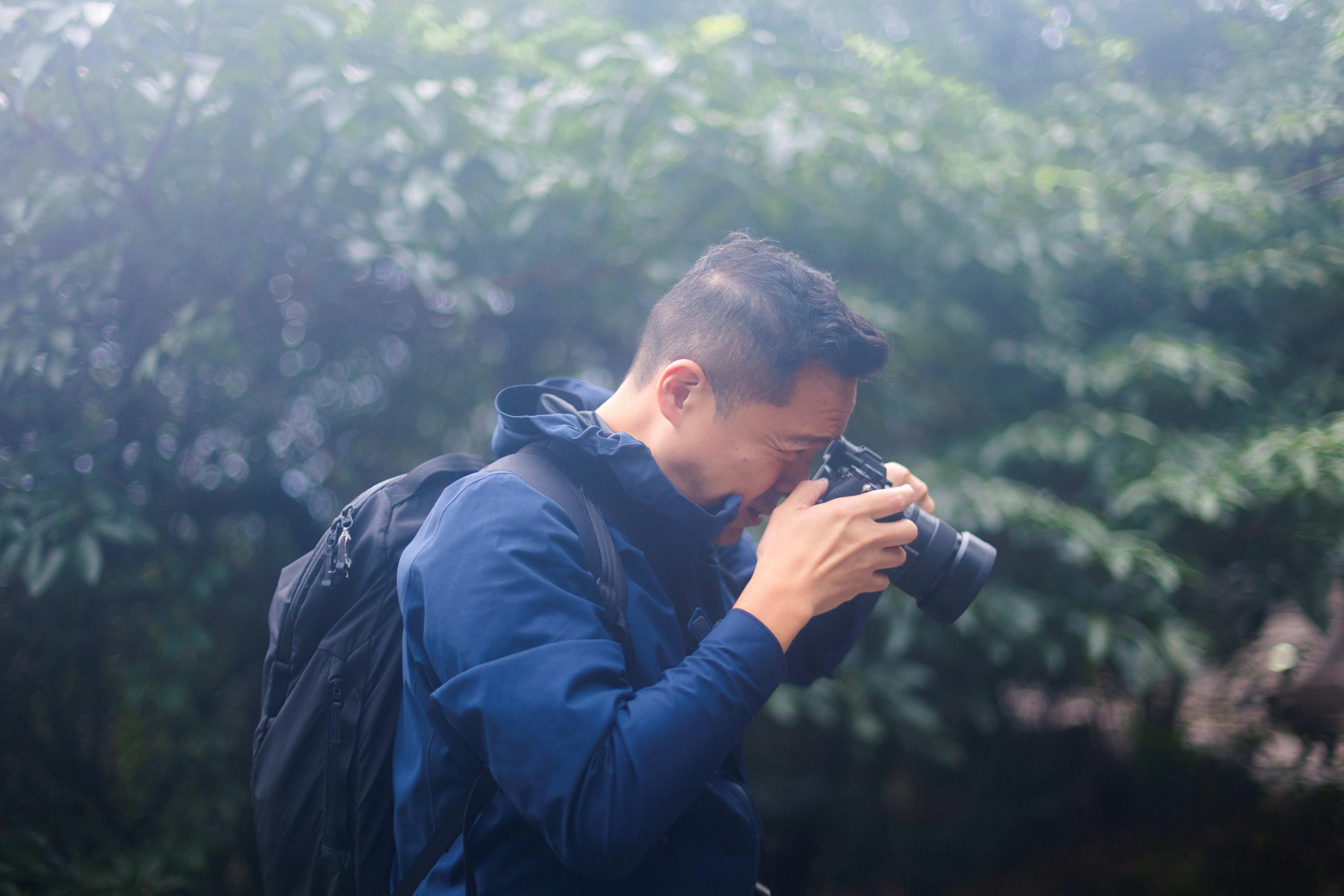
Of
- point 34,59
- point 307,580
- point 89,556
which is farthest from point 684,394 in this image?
point 34,59

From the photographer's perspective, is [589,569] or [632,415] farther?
[632,415]

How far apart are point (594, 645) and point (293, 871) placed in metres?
0.70

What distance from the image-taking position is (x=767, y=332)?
121 centimetres

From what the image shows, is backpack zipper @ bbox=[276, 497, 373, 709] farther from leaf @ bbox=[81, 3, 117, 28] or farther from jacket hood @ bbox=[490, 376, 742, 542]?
leaf @ bbox=[81, 3, 117, 28]

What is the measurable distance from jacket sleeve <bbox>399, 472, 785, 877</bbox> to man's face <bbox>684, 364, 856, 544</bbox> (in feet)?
0.91

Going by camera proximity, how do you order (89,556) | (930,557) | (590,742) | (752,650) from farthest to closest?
(89,556) < (930,557) < (752,650) < (590,742)

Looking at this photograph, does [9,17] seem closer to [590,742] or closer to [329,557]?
[329,557]

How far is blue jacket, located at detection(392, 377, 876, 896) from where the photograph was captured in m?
0.88

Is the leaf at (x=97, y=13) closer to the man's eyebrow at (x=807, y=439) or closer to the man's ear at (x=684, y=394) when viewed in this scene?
the man's ear at (x=684, y=394)

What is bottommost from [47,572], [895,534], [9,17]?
[47,572]

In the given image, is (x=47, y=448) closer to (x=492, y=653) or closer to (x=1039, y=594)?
(x=492, y=653)

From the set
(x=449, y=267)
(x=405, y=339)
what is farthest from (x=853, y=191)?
(x=405, y=339)

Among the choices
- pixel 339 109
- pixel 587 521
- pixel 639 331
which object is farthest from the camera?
pixel 639 331

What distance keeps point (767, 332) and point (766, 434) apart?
15cm
